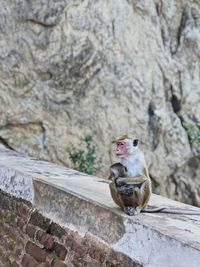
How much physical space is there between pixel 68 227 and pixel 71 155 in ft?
12.7

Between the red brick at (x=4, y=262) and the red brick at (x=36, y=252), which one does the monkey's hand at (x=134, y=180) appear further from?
the red brick at (x=4, y=262)

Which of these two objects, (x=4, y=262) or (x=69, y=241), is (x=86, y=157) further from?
(x=69, y=241)

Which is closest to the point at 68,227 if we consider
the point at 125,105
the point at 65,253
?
the point at 65,253

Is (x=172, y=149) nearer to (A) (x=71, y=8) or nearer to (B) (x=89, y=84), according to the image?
(B) (x=89, y=84)

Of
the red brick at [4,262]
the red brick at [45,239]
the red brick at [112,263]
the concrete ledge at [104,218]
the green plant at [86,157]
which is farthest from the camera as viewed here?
the green plant at [86,157]

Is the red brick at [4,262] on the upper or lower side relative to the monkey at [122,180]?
lower

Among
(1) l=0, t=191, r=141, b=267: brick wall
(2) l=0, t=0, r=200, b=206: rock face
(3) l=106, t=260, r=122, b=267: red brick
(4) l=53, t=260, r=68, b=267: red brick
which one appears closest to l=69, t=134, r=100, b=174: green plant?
(2) l=0, t=0, r=200, b=206: rock face

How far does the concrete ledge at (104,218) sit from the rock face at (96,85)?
3254 millimetres

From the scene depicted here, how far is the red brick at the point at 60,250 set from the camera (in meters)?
2.85

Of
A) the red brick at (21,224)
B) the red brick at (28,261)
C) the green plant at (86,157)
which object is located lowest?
the green plant at (86,157)

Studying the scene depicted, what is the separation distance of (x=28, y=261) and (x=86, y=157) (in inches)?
144

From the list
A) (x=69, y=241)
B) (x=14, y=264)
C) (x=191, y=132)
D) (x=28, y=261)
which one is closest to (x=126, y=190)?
(x=69, y=241)

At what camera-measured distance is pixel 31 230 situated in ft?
10.5

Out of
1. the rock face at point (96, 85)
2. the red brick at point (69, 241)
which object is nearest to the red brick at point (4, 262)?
the red brick at point (69, 241)
